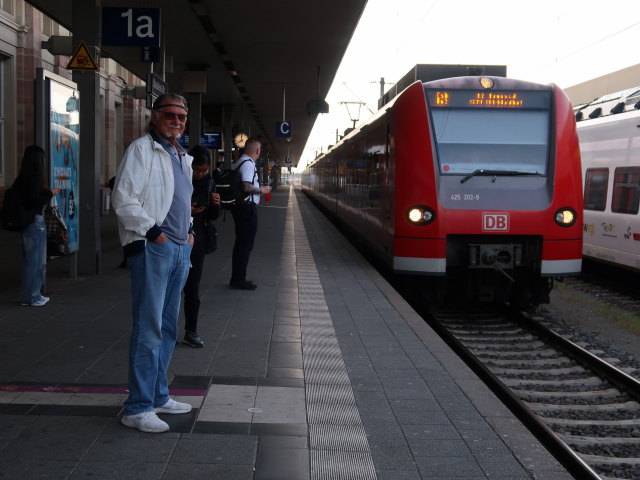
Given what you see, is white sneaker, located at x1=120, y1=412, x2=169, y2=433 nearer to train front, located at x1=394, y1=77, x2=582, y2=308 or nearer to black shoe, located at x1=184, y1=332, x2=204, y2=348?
black shoe, located at x1=184, y1=332, x2=204, y2=348

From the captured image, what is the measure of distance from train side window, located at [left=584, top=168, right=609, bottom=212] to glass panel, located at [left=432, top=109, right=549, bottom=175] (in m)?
4.62

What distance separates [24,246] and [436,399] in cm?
494

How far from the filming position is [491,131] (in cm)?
949

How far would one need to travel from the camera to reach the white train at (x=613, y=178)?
12336 mm

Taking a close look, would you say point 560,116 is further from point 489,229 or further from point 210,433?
point 210,433

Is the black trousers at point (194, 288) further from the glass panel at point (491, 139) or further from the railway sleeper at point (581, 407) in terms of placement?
the glass panel at point (491, 139)

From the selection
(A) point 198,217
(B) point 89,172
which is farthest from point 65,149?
(A) point 198,217

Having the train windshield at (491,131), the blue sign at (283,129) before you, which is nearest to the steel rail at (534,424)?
the train windshield at (491,131)

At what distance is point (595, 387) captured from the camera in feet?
22.2

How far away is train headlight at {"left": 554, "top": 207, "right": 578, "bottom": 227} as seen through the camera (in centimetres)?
917

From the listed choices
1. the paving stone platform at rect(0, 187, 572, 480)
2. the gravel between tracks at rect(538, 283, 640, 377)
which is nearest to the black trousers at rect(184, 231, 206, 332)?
the paving stone platform at rect(0, 187, 572, 480)

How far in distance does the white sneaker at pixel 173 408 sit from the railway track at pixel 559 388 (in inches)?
87.0

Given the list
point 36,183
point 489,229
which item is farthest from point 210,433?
point 489,229

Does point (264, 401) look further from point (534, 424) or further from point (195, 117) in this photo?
point (195, 117)
